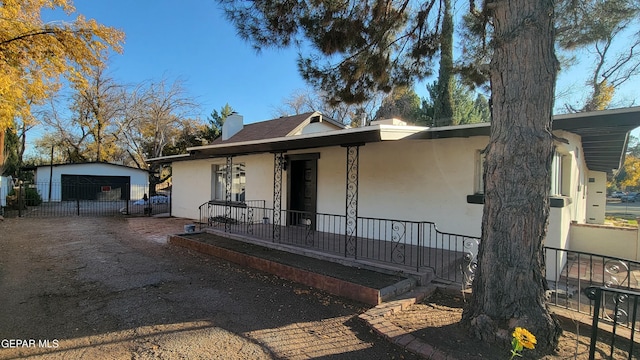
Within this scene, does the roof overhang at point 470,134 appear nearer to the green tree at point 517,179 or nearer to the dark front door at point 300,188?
the dark front door at point 300,188

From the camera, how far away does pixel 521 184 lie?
3.05 m

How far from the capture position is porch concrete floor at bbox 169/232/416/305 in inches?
176

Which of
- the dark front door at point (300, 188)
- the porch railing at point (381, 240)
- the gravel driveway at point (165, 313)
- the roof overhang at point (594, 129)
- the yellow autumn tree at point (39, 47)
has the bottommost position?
the gravel driveway at point (165, 313)

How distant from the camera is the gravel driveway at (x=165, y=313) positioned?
124 inches

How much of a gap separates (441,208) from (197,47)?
41.9ft

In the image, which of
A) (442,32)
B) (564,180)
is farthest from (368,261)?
(442,32)

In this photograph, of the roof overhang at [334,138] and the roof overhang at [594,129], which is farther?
the roof overhang at [334,138]

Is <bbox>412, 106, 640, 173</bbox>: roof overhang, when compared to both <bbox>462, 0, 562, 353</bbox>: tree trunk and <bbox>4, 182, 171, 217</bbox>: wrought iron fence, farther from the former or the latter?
<bbox>4, 182, 171, 217</bbox>: wrought iron fence

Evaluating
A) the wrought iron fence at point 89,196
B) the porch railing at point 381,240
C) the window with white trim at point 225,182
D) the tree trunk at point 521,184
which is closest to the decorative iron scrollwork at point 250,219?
the porch railing at point 381,240

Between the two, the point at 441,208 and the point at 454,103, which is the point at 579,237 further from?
the point at 454,103

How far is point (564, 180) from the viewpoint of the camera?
6.55 metres

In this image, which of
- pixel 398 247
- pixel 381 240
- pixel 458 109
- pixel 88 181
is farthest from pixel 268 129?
pixel 88 181

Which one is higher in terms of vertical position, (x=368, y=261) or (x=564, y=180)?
(x=564, y=180)

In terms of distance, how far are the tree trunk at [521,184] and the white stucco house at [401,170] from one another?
119 centimetres
